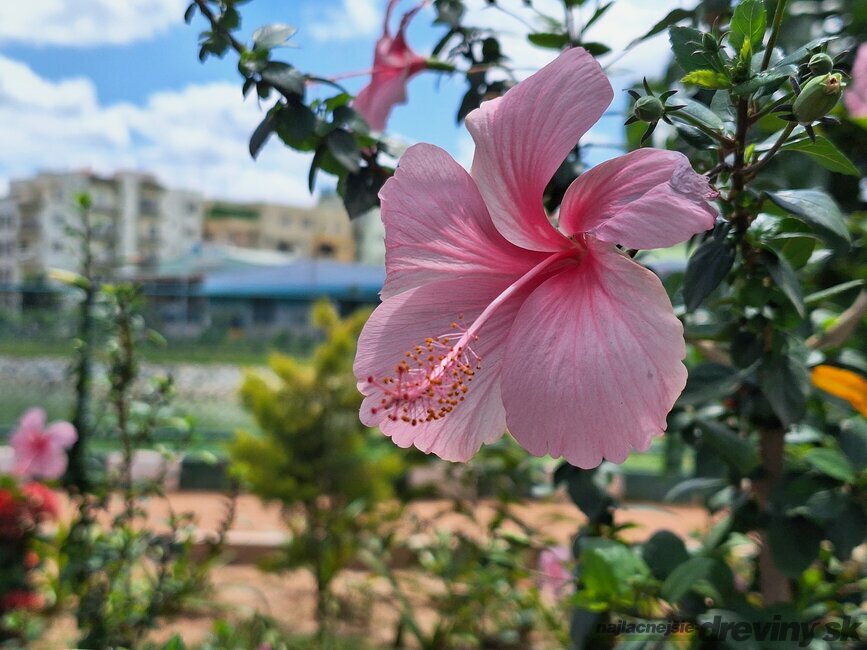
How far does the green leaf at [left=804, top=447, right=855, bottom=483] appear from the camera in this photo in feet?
2.82

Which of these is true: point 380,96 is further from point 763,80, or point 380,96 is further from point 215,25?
point 763,80

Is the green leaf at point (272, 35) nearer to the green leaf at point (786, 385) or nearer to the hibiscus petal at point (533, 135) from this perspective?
the hibiscus petal at point (533, 135)

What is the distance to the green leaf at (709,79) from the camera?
0.55m

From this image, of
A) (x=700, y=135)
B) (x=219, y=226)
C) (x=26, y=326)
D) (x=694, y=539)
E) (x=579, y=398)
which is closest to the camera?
(x=579, y=398)

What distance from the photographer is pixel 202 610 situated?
3.05 m

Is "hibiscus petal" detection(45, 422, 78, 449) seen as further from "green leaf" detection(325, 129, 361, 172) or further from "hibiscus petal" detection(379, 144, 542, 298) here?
"hibiscus petal" detection(379, 144, 542, 298)

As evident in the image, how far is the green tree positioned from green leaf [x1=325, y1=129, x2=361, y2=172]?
2512 millimetres

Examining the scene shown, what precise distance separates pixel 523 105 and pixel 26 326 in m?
6.68

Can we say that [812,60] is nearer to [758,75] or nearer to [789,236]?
[758,75]

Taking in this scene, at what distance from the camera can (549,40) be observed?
0.94 meters

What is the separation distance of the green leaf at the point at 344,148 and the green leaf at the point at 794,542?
0.66m

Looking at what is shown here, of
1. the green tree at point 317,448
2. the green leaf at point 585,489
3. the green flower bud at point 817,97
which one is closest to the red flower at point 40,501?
the green tree at point 317,448

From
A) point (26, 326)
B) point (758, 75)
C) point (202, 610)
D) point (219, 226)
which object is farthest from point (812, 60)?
point (219, 226)

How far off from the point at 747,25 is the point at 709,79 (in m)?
0.05
